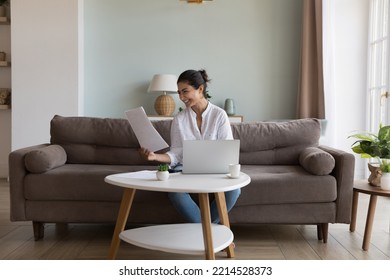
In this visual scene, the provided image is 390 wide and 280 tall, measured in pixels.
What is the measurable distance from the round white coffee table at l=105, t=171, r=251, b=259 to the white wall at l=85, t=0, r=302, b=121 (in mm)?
3464

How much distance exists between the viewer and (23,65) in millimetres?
5398

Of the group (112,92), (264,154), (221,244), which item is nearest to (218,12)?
(112,92)

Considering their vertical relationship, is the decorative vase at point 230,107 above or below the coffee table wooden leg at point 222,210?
above

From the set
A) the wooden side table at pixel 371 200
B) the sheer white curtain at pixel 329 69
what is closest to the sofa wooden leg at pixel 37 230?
the wooden side table at pixel 371 200

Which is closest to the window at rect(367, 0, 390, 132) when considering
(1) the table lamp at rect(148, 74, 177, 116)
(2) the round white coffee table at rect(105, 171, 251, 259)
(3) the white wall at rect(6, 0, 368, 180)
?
(3) the white wall at rect(6, 0, 368, 180)

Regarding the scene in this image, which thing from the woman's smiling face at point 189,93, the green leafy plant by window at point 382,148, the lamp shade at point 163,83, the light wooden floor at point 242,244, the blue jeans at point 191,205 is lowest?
the light wooden floor at point 242,244

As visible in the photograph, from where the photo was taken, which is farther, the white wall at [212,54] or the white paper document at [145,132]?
the white wall at [212,54]

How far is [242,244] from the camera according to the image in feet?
9.74

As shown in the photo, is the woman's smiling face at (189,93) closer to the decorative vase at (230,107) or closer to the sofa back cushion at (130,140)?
the sofa back cushion at (130,140)

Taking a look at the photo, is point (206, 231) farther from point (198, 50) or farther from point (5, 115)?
point (5, 115)

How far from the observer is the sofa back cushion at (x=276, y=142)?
357 cm

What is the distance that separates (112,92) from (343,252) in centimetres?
380

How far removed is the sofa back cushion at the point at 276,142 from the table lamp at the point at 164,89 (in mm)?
1995
